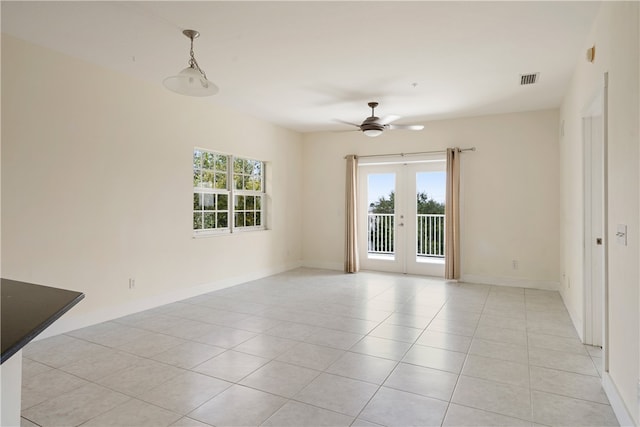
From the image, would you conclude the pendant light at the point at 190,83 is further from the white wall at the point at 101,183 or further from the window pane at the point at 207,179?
the window pane at the point at 207,179

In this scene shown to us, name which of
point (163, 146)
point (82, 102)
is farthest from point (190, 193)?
point (82, 102)

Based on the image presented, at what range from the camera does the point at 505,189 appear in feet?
19.4

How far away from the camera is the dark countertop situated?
3.46 ft

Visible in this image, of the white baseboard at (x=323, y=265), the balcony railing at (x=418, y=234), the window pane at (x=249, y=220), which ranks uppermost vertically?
the window pane at (x=249, y=220)

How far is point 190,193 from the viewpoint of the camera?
16.6ft

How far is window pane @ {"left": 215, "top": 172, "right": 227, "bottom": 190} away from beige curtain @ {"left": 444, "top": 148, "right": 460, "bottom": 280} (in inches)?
148

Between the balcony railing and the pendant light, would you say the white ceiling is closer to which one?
the pendant light

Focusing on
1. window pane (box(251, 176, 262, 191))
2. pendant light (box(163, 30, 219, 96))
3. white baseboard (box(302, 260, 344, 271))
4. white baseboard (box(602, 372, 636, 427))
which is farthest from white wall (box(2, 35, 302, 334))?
white baseboard (box(602, 372, 636, 427))

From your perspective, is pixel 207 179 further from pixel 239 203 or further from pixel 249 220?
pixel 249 220

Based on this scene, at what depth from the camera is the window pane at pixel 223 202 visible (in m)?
5.71

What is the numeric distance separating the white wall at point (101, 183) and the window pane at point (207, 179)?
1.30 ft

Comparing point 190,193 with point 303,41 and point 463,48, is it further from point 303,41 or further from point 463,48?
point 463,48

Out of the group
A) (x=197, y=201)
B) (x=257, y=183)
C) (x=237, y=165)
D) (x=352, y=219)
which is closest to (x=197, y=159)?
(x=197, y=201)

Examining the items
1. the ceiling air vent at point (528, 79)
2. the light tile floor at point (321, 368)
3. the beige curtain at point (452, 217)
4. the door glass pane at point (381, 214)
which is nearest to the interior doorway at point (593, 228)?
the light tile floor at point (321, 368)
